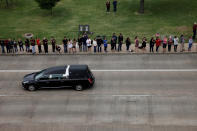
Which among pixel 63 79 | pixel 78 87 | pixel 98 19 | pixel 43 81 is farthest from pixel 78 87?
→ pixel 98 19

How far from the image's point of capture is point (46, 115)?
67.6 feet

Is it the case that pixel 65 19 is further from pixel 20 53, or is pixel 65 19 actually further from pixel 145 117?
pixel 145 117

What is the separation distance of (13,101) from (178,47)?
16.5 m

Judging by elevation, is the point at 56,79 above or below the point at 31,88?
above

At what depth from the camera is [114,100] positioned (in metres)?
21.9

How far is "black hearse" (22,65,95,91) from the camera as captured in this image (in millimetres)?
22750

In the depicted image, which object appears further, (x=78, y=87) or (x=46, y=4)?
(x=46, y=4)

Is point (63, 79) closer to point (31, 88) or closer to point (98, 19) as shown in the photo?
point (31, 88)

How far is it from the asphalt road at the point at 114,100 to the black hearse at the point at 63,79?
0.55 metres

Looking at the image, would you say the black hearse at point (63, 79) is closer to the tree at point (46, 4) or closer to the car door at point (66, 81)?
the car door at point (66, 81)

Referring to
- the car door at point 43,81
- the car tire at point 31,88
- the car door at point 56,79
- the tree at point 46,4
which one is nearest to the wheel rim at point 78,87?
the car door at point 56,79

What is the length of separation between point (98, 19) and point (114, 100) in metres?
18.2

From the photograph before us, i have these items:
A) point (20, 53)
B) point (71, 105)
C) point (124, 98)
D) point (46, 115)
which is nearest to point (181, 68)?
point (124, 98)

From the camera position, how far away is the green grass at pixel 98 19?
35.0m
